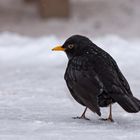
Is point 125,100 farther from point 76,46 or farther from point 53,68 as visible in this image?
point 53,68

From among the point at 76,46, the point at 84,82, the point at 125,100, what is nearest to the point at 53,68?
the point at 76,46

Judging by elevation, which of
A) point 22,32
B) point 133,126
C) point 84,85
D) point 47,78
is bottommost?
point 133,126

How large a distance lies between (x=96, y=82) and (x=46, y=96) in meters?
1.76

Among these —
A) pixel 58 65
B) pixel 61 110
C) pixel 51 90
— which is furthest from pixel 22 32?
pixel 61 110

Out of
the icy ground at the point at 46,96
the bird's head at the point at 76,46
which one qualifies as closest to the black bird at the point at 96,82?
the bird's head at the point at 76,46

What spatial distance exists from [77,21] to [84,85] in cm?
875

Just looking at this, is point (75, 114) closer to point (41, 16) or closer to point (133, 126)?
point (133, 126)

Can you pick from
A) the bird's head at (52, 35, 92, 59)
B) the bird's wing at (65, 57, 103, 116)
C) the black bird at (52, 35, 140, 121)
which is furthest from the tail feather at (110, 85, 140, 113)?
the bird's head at (52, 35, 92, 59)

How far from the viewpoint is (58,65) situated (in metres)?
10.2

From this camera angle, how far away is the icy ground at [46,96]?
5.43 metres

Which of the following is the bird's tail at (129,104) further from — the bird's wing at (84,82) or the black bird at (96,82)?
the bird's wing at (84,82)

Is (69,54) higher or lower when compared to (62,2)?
lower

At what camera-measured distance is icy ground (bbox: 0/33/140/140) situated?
543 cm

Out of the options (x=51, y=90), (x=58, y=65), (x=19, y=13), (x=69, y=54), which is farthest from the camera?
(x=19, y=13)
